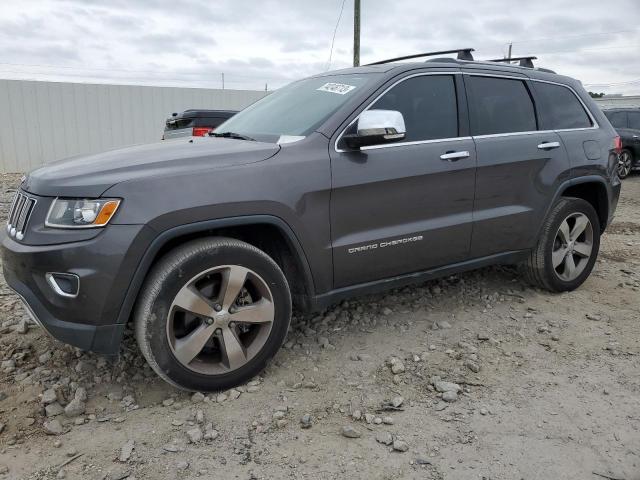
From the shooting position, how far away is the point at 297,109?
137 inches

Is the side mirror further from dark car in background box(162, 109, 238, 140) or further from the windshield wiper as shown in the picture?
dark car in background box(162, 109, 238, 140)

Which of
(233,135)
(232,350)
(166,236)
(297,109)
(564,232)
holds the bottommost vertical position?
(232,350)

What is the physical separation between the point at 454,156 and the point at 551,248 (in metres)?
1.31

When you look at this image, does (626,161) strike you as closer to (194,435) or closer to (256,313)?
(256,313)

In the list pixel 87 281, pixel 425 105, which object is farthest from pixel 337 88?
pixel 87 281

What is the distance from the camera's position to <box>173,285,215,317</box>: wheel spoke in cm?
261

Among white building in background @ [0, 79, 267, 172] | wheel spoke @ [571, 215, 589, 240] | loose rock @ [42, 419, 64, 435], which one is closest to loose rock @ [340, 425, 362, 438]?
loose rock @ [42, 419, 64, 435]

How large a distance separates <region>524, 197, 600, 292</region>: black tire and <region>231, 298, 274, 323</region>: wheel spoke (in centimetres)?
231

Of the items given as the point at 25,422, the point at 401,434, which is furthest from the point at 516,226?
the point at 25,422

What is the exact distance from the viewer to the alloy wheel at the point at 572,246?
4.25m

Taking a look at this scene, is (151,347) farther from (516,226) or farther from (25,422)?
(516,226)

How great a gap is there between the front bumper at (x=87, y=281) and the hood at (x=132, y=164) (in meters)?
0.25

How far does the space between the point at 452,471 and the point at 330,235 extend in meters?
1.35

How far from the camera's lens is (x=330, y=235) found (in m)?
3.01
